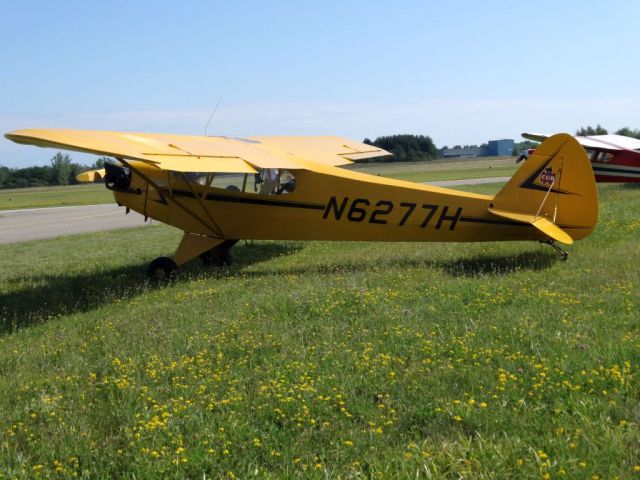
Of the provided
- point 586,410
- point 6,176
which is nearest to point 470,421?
point 586,410

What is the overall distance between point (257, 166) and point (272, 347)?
166 inches

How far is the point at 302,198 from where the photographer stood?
9.37 meters

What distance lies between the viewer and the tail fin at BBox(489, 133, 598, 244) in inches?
325

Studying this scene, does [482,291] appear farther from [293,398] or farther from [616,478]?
[616,478]

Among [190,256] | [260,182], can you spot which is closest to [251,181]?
[260,182]

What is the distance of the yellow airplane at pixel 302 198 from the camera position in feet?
27.1

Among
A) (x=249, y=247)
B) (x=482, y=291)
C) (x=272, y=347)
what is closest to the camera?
(x=272, y=347)

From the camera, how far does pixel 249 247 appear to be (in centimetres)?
1220

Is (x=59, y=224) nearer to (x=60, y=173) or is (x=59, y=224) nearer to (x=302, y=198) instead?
(x=302, y=198)

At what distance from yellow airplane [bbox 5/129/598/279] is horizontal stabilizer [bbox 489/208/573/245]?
18 mm

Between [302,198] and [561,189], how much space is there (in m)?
4.00

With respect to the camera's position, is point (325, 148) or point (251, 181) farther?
point (325, 148)

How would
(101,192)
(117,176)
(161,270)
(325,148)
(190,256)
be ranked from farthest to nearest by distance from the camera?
(101,192) → (325,148) → (117,176) → (190,256) → (161,270)

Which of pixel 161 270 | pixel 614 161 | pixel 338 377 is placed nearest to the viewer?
pixel 338 377
